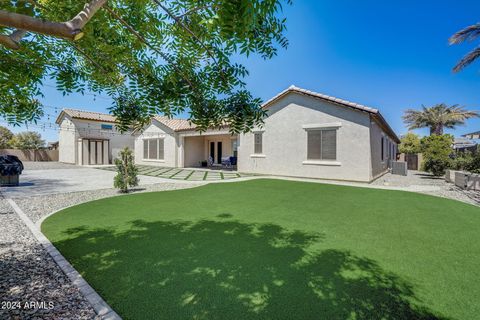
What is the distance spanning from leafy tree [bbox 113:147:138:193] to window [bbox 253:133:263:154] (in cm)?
985

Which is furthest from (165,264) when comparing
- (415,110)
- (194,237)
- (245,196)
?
(415,110)

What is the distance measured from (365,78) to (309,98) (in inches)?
380

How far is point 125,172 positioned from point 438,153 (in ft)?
70.8

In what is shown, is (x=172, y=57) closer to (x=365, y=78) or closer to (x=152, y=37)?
(x=152, y=37)

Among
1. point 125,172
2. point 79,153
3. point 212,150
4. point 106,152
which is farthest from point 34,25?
point 106,152

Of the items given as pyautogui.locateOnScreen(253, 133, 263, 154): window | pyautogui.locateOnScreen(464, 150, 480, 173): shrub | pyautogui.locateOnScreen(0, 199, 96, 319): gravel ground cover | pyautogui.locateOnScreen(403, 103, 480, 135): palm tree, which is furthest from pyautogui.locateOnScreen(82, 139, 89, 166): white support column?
pyautogui.locateOnScreen(403, 103, 480, 135): palm tree

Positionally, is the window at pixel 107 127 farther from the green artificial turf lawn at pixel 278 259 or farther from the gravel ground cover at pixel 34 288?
the gravel ground cover at pixel 34 288

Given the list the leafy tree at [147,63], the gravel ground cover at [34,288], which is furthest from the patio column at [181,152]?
the leafy tree at [147,63]

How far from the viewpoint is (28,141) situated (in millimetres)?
45375

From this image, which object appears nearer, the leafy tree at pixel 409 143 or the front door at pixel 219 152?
the front door at pixel 219 152

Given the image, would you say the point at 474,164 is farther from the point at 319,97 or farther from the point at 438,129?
the point at 438,129

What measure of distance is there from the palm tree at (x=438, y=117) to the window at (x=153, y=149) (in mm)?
35553

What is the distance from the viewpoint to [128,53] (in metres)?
4.09

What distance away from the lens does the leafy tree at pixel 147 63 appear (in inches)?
139
